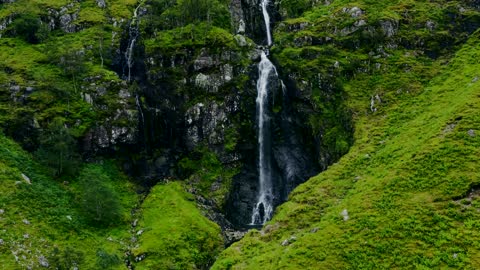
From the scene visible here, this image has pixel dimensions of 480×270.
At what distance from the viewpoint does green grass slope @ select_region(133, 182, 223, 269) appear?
57125mm

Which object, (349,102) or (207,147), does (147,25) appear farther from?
(349,102)

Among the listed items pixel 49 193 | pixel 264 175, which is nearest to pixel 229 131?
pixel 264 175

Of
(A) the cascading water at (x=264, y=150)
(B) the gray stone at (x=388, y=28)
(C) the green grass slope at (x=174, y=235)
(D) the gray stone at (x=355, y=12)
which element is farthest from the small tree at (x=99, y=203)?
(D) the gray stone at (x=355, y=12)

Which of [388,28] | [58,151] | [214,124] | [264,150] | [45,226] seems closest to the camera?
[45,226]

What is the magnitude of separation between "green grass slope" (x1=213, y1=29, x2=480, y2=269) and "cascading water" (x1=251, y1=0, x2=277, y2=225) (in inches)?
475

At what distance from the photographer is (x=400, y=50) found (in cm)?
8212

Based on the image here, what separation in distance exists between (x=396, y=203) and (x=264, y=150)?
106 feet

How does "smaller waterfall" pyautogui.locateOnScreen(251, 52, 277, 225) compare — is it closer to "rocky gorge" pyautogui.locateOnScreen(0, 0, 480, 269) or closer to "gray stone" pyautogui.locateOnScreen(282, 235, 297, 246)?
"rocky gorge" pyautogui.locateOnScreen(0, 0, 480, 269)

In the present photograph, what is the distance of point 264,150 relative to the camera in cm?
7681

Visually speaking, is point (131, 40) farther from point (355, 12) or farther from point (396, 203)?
point (396, 203)

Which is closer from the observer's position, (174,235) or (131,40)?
(174,235)

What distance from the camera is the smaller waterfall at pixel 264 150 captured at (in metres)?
71.6

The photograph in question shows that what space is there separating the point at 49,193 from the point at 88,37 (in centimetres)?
4253

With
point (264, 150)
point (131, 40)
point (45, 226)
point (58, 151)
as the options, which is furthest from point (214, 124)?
point (45, 226)
